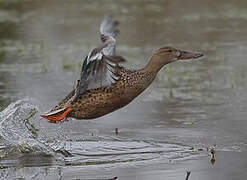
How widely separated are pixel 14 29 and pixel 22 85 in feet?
14.5

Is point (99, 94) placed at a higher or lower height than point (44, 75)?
lower

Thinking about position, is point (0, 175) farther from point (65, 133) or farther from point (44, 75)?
point (44, 75)

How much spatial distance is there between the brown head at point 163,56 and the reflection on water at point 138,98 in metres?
0.67

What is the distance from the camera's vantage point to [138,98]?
8422 mm

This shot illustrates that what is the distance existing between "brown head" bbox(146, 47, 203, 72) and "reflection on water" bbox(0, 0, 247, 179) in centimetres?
67

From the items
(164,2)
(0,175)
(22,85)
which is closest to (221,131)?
(0,175)

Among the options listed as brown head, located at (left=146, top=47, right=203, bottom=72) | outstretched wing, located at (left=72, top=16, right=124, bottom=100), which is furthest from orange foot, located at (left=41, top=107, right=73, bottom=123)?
brown head, located at (left=146, top=47, right=203, bottom=72)

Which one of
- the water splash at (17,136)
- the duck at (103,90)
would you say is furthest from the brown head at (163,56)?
the water splash at (17,136)

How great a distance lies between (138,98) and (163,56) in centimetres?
198

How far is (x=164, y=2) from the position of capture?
15.9m

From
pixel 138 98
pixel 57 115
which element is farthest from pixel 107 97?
pixel 138 98

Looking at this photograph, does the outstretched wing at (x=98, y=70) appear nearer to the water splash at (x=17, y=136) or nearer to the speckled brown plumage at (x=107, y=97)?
the speckled brown plumage at (x=107, y=97)

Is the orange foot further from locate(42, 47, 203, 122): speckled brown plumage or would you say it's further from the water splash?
the water splash

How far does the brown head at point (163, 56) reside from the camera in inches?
253
